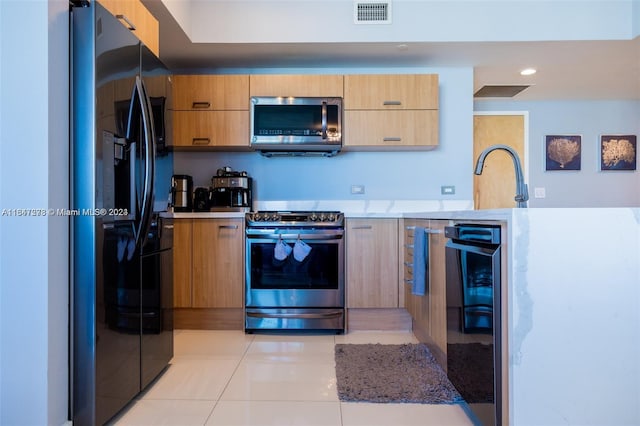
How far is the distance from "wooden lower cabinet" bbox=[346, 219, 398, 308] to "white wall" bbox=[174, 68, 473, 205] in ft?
2.09

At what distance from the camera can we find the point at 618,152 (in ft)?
15.3

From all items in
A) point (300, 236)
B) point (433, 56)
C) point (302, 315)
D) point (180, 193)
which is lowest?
point (302, 315)

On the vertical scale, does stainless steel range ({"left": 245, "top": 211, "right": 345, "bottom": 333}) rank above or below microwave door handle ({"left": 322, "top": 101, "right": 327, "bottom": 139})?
below

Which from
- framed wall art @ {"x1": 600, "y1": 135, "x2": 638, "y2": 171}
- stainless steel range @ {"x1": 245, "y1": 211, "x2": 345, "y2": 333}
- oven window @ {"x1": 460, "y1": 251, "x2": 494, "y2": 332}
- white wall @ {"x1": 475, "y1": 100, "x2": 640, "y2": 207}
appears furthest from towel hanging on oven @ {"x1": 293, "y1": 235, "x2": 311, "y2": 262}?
framed wall art @ {"x1": 600, "y1": 135, "x2": 638, "y2": 171}

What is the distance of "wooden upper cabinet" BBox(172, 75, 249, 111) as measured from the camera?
10.2 feet

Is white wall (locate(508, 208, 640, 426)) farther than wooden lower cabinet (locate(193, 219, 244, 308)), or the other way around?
wooden lower cabinet (locate(193, 219, 244, 308))

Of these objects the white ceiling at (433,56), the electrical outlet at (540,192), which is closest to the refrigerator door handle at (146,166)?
the white ceiling at (433,56)

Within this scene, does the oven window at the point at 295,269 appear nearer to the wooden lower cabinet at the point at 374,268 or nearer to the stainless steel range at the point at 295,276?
the stainless steel range at the point at 295,276

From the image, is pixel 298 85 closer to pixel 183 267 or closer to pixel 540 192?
pixel 183 267

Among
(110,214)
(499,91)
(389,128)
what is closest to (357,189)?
(389,128)

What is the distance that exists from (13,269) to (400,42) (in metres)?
2.69

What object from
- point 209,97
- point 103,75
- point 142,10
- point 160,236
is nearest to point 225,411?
point 160,236

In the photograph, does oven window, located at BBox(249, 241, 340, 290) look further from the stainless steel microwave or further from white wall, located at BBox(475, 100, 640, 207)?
white wall, located at BBox(475, 100, 640, 207)

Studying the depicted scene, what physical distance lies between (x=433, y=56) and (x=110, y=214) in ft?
8.88
